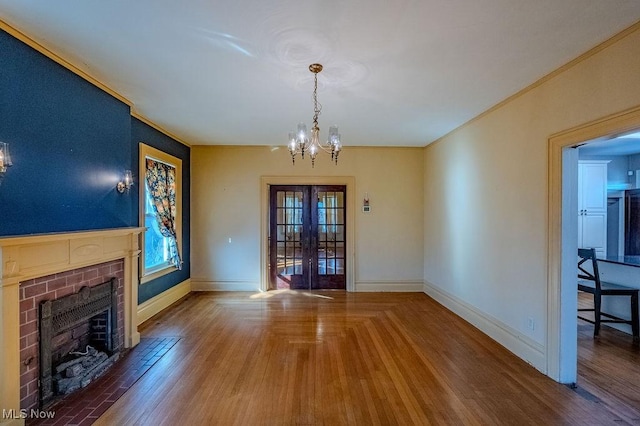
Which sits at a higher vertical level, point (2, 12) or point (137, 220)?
point (2, 12)

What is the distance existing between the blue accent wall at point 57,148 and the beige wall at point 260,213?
7.74ft

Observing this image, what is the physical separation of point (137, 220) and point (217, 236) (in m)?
1.90

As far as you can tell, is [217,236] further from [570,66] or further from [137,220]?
[570,66]

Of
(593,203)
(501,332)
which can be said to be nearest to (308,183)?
(501,332)

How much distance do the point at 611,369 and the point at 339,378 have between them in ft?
9.09

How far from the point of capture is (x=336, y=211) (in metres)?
6.24

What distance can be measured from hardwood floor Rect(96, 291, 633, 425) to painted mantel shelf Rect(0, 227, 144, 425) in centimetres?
71

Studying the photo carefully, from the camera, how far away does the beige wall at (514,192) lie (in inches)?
95.6

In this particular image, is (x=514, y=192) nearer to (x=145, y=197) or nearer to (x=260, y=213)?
(x=260, y=213)

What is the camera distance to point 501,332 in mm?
3646

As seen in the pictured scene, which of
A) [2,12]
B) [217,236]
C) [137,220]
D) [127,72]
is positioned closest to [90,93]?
[127,72]

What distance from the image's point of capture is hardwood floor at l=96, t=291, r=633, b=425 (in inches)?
92.4

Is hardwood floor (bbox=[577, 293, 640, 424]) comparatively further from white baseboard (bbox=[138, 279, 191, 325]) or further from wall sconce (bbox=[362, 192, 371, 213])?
white baseboard (bbox=[138, 279, 191, 325])

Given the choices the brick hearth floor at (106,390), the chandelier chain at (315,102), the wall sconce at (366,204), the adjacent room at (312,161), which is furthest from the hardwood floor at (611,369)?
the brick hearth floor at (106,390)
